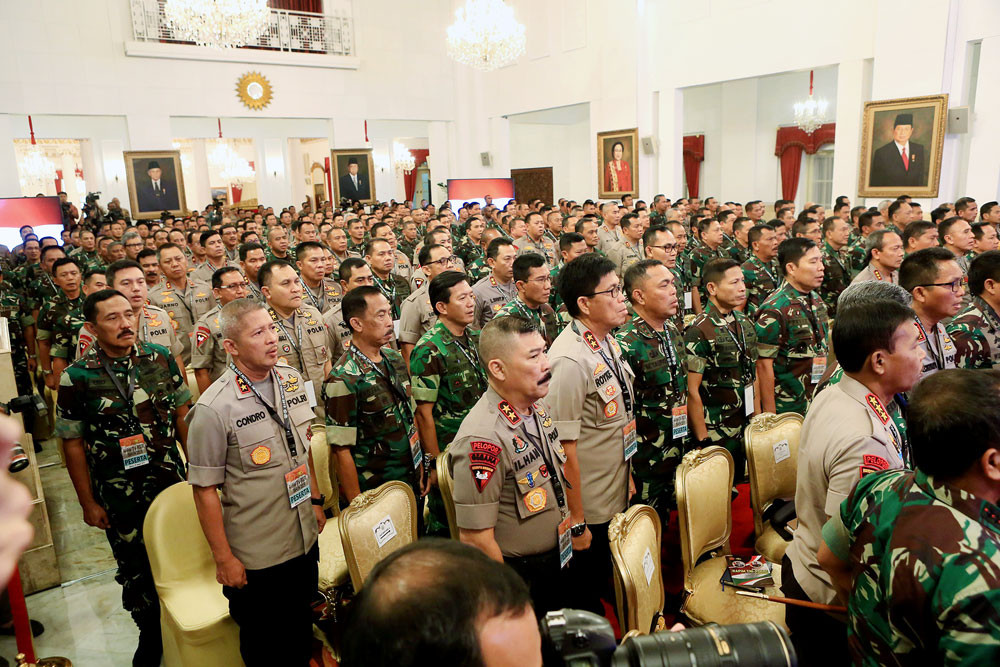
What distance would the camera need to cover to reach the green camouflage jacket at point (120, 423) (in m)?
2.65

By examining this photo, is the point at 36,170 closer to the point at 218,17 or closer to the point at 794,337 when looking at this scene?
the point at 218,17

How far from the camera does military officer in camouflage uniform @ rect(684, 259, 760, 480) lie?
328 cm

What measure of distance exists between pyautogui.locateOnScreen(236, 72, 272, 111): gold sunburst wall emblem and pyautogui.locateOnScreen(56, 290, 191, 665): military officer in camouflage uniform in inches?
524

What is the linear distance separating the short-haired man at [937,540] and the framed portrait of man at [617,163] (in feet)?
40.7

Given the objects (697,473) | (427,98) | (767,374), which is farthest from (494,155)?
(697,473)

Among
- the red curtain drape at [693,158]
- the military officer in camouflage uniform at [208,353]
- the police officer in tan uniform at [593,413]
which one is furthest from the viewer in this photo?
the red curtain drape at [693,158]

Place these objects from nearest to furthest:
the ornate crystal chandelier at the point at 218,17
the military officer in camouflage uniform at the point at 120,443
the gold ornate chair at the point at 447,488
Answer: the gold ornate chair at the point at 447,488
the military officer in camouflage uniform at the point at 120,443
the ornate crystal chandelier at the point at 218,17

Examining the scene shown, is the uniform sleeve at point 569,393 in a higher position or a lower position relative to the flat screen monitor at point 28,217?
lower

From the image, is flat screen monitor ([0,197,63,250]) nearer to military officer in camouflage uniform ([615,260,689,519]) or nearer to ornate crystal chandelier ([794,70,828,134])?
military officer in camouflage uniform ([615,260,689,519])

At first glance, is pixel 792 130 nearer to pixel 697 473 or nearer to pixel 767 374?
pixel 767 374

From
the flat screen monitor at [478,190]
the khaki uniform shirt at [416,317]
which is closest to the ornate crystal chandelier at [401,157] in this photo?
the flat screen monitor at [478,190]

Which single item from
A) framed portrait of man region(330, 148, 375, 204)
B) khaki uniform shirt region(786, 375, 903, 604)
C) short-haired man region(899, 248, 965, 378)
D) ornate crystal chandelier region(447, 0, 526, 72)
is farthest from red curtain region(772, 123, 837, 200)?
khaki uniform shirt region(786, 375, 903, 604)

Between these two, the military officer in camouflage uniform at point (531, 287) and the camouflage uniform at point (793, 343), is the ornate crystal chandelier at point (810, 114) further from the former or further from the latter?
the military officer in camouflage uniform at point (531, 287)

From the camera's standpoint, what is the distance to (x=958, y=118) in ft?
29.0
